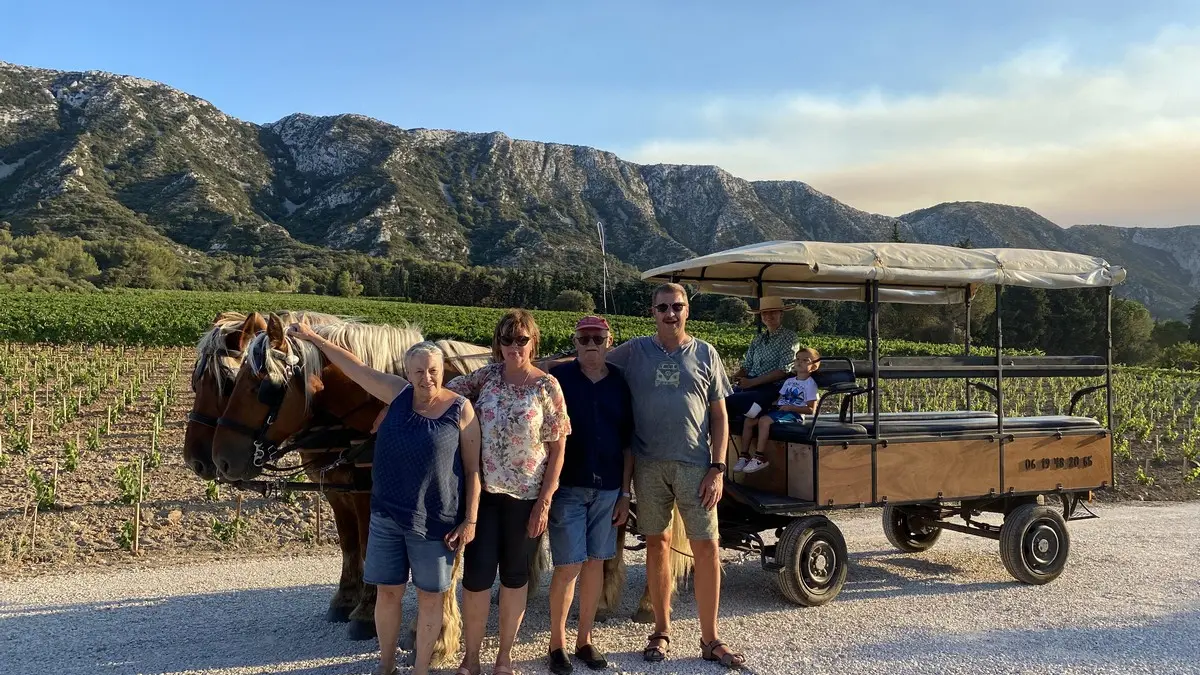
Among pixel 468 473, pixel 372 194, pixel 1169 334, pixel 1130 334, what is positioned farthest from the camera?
pixel 372 194

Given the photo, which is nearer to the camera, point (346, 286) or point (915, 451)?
point (915, 451)

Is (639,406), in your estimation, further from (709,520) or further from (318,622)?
(318,622)

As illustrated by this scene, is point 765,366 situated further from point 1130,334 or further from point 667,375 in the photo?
point 1130,334

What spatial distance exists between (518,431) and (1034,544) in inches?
175

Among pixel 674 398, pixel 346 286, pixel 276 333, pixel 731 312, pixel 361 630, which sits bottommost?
pixel 361 630

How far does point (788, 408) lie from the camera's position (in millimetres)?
5543

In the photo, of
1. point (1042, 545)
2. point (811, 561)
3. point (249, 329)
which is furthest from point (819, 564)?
point (249, 329)

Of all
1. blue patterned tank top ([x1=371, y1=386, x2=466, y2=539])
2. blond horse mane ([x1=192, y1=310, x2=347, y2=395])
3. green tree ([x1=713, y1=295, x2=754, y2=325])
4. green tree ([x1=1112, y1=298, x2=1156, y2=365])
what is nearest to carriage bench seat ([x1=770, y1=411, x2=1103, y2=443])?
blue patterned tank top ([x1=371, y1=386, x2=466, y2=539])

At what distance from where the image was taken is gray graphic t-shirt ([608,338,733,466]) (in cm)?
405

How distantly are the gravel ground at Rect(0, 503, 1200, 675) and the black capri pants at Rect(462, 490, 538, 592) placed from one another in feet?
2.48

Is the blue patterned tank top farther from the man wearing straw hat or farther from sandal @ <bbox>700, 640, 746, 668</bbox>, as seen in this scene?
the man wearing straw hat

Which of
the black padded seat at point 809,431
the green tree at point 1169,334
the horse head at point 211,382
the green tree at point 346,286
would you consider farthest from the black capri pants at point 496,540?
the green tree at point 346,286

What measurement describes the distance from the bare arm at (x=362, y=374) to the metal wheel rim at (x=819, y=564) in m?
3.04

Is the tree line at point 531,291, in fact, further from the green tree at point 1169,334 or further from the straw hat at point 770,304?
the straw hat at point 770,304
